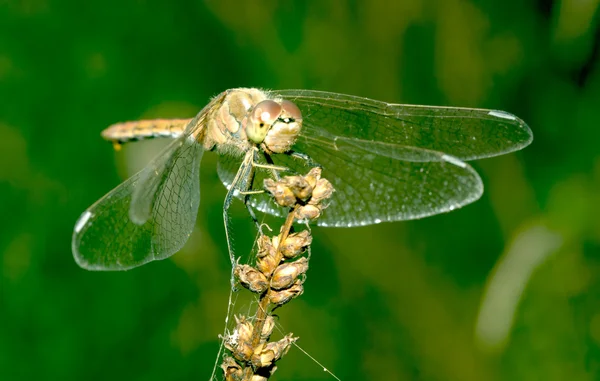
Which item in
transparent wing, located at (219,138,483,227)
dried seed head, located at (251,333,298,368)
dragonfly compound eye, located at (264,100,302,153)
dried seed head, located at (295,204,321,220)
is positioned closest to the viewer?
dried seed head, located at (251,333,298,368)

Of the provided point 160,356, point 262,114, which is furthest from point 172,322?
point 262,114

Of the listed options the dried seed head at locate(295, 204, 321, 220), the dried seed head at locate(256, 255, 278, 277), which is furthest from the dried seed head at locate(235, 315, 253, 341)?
the dried seed head at locate(295, 204, 321, 220)

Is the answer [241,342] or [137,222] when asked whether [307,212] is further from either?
[137,222]

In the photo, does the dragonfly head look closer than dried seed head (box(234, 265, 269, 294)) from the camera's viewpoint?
No

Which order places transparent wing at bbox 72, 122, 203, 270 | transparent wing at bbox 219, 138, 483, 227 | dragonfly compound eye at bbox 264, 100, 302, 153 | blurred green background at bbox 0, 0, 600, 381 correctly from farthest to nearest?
1. blurred green background at bbox 0, 0, 600, 381
2. transparent wing at bbox 219, 138, 483, 227
3. dragonfly compound eye at bbox 264, 100, 302, 153
4. transparent wing at bbox 72, 122, 203, 270

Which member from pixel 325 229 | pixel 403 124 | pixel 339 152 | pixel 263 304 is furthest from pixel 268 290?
pixel 325 229

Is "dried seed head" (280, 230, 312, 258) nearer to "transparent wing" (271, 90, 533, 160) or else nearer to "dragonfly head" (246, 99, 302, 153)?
"dragonfly head" (246, 99, 302, 153)

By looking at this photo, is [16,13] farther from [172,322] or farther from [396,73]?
[396,73]
